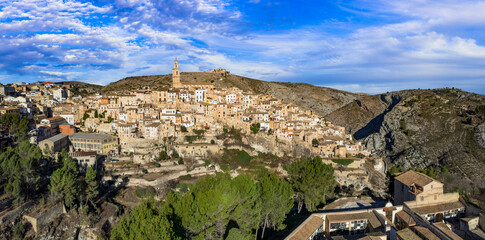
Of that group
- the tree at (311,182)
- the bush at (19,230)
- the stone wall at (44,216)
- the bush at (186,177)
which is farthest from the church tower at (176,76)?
the bush at (19,230)

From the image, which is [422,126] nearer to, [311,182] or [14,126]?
[311,182]

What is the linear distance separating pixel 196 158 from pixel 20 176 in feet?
59.8

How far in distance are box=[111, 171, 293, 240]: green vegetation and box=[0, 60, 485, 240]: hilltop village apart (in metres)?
1.14

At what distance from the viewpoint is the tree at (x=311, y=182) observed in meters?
25.2

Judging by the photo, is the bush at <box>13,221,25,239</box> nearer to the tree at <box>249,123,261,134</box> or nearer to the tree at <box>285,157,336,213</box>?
the tree at <box>285,157,336,213</box>

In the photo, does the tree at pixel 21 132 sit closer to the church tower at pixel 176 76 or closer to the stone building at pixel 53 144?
the stone building at pixel 53 144

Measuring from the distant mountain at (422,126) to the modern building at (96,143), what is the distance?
38931 mm

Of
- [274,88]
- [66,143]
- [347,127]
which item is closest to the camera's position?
[66,143]

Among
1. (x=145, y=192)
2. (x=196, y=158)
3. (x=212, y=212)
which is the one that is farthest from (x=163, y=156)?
(x=212, y=212)

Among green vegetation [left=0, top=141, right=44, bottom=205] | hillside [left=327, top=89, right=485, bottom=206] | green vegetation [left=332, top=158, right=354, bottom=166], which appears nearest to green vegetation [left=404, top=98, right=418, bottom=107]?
hillside [left=327, top=89, right=485, bottom=206]

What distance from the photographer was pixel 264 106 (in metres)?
52.6

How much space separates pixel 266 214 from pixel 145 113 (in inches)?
1239

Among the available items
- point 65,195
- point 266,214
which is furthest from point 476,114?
point 65,195

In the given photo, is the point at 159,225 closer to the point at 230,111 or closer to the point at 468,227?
the point at 468,227
